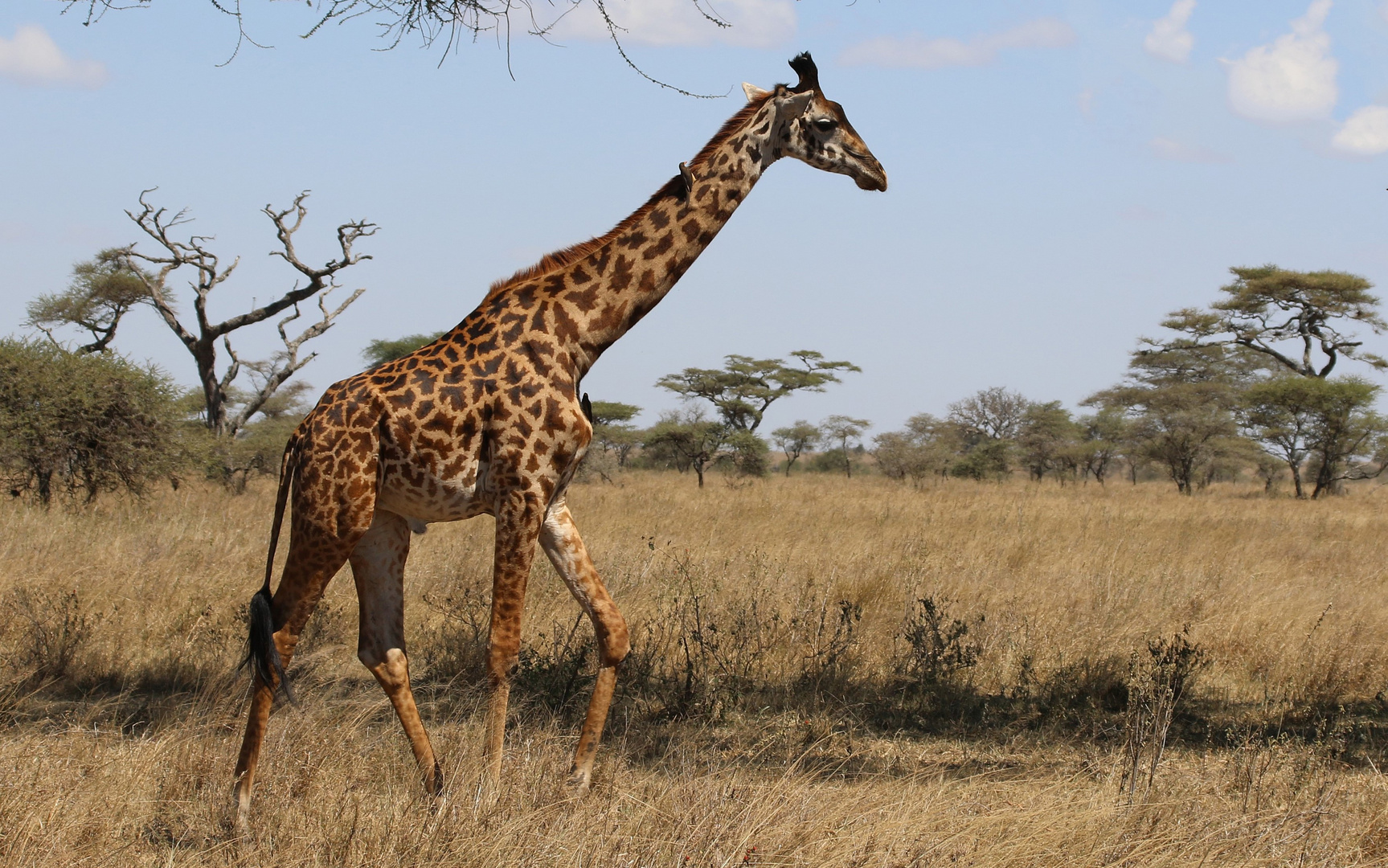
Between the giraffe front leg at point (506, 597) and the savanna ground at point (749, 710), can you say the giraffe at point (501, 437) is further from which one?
the savanna ground at point (749, 710)

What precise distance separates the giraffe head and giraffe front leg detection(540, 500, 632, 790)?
1.64 metres

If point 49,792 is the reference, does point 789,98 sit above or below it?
above

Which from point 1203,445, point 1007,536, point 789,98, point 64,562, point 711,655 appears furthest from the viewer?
point 1203,445

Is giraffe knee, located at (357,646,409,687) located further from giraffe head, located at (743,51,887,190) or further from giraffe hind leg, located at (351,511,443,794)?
giraffe head, located at (743,51,887,190)

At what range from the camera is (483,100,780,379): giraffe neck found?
4.03 m

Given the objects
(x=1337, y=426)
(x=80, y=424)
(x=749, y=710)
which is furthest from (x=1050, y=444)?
(x=749, y=710)

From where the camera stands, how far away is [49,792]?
3.52 m

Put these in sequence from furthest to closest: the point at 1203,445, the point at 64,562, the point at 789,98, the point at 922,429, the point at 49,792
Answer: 1. the point at 922,429
2. the point at 1203,445
3. the point at 64,562
4. the point at 789,98
5. the point at 49,792

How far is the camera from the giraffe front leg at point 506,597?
3.74 m

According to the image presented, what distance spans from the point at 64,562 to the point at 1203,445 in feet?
96.1

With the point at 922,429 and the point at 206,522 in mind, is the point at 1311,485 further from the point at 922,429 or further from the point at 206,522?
the point at 206,522

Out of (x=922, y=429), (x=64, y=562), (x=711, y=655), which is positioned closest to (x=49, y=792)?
(x=711, y=655)

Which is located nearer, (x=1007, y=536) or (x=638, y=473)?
(x=1007, y=536)

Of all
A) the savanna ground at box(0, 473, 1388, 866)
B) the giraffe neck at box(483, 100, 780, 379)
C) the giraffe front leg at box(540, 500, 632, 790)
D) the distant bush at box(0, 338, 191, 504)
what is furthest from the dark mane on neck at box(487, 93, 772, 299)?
the distant bush at box(0, 338, 191, 504)
